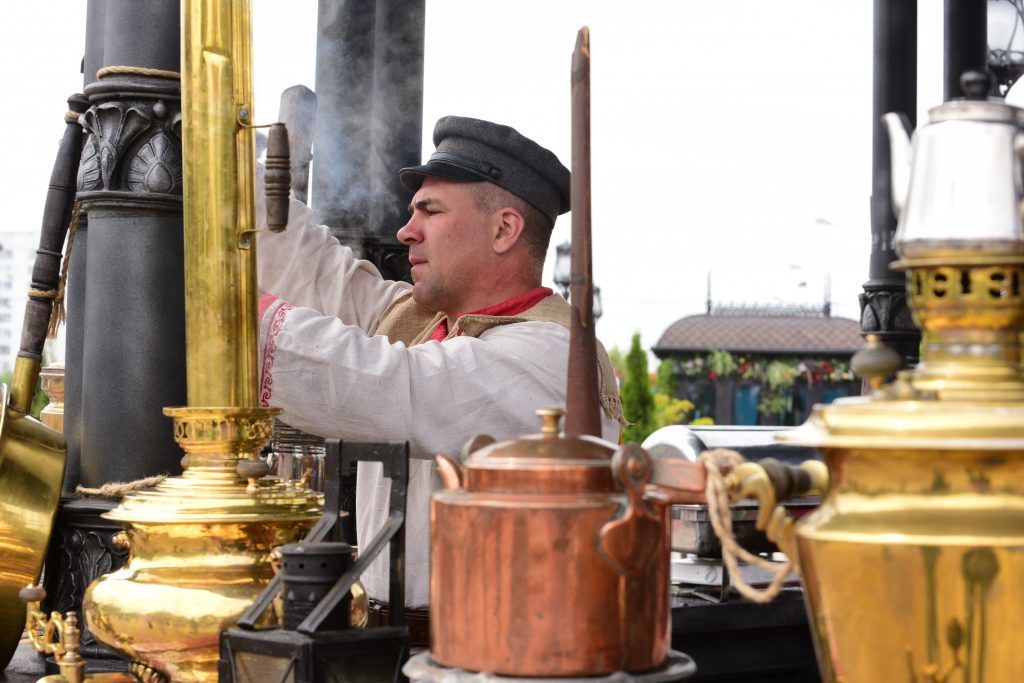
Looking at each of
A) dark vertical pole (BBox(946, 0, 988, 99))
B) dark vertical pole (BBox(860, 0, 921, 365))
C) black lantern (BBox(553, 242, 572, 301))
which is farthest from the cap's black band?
black lantern (BBox(553, 242, 572, 301))

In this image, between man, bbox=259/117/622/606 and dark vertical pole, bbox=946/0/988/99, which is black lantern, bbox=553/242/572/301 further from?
man, bbox=259/117/622/606

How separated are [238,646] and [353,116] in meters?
2.47

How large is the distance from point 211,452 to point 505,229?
1.19 metres

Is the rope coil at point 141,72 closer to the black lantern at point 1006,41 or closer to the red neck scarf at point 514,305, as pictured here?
the red neck scarf at point 514,305

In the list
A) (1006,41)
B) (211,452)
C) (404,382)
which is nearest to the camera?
(211,452)

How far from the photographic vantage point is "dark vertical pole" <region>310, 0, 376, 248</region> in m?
3.66

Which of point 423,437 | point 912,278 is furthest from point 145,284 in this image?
point 912,278

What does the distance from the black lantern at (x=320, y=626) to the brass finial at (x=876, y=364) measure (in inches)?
22.0

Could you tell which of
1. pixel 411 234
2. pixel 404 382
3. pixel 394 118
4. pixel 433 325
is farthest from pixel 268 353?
pixel 394 118

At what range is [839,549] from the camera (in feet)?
3.51

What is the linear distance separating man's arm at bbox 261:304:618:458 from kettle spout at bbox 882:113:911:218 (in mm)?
1254

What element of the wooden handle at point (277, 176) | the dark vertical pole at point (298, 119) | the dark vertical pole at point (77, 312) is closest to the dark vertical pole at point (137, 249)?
the dark vertical pole at point (77, 312)

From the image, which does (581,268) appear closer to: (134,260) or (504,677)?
(504,677)

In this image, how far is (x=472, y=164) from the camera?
8.93ft
